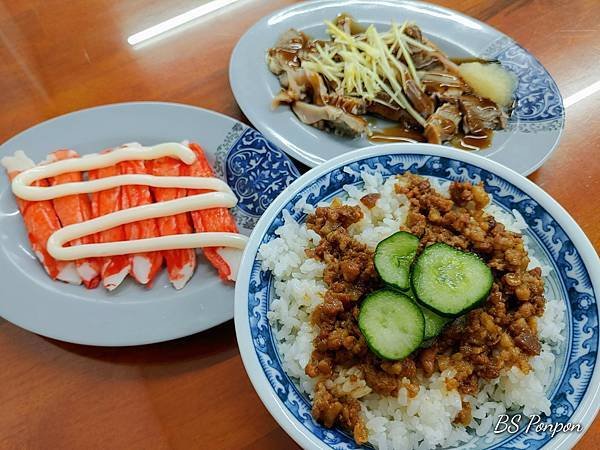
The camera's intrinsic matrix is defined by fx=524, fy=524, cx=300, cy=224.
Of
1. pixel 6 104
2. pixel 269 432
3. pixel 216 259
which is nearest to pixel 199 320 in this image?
pixel 216 259

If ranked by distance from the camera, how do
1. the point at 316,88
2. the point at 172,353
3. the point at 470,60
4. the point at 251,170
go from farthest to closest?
the point at 470,60 < the point at 316,88 < the point at 251,170 < the point at 172,353

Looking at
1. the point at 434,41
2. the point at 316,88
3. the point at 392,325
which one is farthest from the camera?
the point at 434,41

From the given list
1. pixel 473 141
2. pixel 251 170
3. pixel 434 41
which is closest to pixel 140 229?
pixel 251 170

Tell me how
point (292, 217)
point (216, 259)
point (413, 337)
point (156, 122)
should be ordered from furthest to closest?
point (156, 122) → point (216, 259) → point (292, 217) → point (413, 337)

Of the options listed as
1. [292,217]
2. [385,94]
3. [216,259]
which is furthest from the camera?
[385,94]

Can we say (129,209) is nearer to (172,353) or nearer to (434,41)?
(172,353)

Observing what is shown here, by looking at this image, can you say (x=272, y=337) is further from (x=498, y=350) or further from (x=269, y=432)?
(x=498, y=350)
